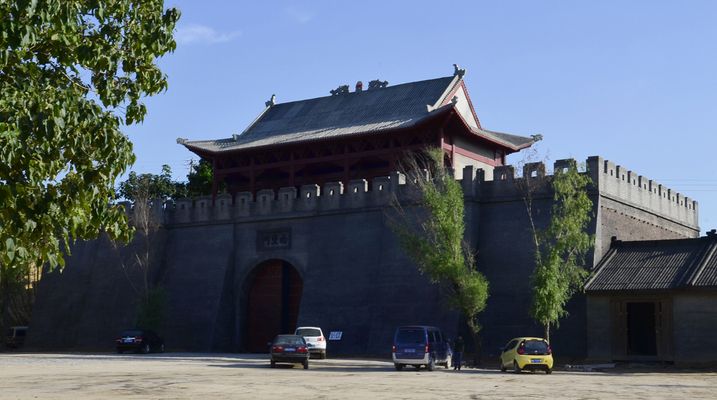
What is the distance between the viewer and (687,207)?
4641 cm

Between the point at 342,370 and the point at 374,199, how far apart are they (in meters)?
13.2

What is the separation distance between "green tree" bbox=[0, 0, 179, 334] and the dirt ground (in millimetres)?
8661

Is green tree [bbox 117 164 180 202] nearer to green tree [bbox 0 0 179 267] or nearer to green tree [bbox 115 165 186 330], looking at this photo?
green tree [bbox 115 165 186 330]

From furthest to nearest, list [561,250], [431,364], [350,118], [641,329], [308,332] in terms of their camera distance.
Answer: [350,118] → [308,332] → [641,329] → [561,250] → [431,364]

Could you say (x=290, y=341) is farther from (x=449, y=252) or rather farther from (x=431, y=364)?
(x=449, y=252)

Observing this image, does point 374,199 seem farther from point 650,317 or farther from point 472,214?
point 650,317

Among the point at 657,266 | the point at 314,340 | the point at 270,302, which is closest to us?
the point at 657,266

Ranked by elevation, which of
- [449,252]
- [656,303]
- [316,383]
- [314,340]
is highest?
[449,252]

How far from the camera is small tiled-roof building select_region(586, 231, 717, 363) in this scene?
111 ft

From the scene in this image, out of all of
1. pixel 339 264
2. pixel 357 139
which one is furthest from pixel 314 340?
pixel 357 139

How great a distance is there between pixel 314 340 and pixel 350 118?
15.4 m

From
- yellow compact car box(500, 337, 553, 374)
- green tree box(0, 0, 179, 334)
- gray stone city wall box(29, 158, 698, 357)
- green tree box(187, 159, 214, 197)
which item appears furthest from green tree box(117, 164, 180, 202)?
green tree box(0, 0, 179, 334)

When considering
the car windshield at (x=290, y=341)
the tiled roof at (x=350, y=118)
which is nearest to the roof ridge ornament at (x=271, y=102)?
the tiled roof at (x=350, y=118)

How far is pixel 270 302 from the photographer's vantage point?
152 ft
